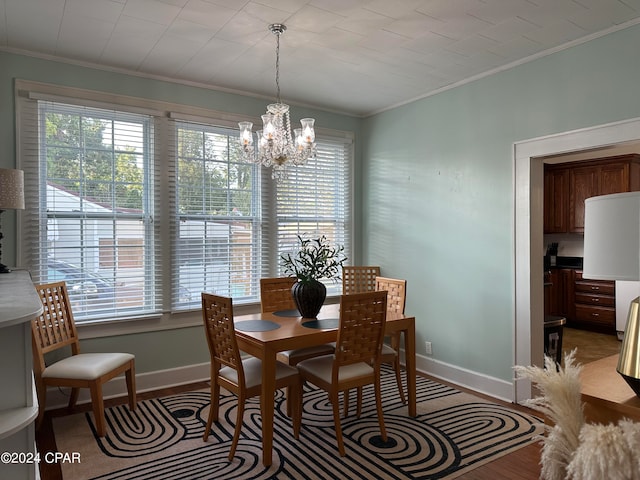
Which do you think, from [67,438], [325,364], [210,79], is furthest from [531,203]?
[67,438]

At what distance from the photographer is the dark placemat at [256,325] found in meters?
2.96

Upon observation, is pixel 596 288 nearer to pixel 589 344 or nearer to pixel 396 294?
pixel 589 344

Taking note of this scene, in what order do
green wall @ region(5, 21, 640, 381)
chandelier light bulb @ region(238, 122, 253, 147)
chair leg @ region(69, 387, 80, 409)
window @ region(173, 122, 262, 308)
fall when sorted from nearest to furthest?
chandelier light bulb @ region(238, 122, 253, 147) → green wall @ region(5, 21, 640, 381) → chair leg @ region(69, 387, 80, 409) → window @ region(173, 122, 262, 308)

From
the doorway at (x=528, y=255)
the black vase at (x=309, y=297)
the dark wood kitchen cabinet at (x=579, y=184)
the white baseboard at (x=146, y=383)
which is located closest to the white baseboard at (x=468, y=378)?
the doorway at (x=528, y=255)

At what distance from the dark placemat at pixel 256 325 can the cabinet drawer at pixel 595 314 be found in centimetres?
517

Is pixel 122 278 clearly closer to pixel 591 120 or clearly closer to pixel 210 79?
pixel 210 79

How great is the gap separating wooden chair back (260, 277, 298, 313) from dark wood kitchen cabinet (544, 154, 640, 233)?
4721 millimetres

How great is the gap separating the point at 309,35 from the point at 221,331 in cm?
209

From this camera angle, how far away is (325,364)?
9.86 ft

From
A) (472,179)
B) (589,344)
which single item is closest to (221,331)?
(472,179)

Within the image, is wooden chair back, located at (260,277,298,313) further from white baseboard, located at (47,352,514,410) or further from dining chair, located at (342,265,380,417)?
white baseboard, located at (47,352,514,410)

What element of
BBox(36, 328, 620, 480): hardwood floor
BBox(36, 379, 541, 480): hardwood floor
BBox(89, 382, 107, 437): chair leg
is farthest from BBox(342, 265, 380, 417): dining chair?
BBox(89, 382, 107, 437): chair leg

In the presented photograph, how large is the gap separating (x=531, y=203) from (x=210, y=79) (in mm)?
2967

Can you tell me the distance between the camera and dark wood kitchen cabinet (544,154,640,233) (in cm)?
596
